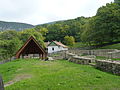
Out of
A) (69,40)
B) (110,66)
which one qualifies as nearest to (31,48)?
(110,66)

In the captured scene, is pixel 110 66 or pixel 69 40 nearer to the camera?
pixel 110 66

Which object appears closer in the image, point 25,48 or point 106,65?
point 106,65

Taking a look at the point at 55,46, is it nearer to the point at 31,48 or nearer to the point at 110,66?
the point at 31,48

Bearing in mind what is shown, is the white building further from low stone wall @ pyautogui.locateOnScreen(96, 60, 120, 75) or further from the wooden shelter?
low stone wall @ pyautogui.locateOnScreen(96, 60, 120, 75)

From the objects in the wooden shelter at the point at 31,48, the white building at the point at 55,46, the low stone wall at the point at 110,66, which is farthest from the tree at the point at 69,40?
the low stone wall at the point at 110,66

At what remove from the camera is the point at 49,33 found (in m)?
84.5

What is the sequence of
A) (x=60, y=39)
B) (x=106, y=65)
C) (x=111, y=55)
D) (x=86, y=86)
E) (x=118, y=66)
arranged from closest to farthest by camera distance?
(x=86, y=86), (x=118, y=66), (x=106, y=65), (x=111, y=55), (x=60, y=39)

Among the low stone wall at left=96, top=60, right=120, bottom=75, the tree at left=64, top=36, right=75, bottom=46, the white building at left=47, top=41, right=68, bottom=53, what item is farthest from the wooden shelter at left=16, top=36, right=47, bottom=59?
the tree at left=64, top=36, right=75, bottom=46

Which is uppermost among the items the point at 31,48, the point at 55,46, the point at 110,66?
the point at 55,46

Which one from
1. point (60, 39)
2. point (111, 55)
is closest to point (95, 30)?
point (111, 55)

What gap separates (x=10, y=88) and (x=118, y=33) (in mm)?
30227

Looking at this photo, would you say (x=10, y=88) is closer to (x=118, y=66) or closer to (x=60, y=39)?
(x=118, y=66)

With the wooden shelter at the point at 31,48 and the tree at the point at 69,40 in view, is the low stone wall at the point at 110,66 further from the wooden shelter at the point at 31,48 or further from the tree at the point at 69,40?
the tree at the point at 69,40

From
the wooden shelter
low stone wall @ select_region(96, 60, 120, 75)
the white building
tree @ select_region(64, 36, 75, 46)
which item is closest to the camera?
low stone wall @ select_region(96, 60, 120, 75)
